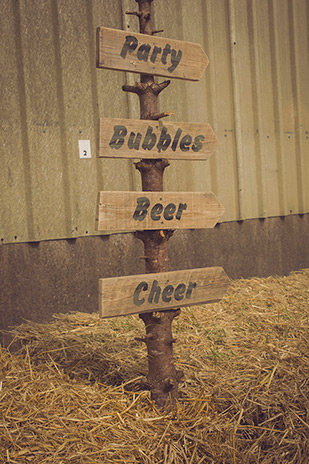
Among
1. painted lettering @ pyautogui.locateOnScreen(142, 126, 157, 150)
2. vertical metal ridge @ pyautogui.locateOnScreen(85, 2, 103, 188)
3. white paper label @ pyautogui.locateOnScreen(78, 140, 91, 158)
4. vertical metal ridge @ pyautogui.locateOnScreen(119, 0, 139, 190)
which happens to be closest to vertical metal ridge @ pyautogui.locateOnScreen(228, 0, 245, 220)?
vertical metal ridge @ pyautogui.locateOnScreen(119, 0, 139, 190)

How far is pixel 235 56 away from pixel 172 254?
2795 millimetres

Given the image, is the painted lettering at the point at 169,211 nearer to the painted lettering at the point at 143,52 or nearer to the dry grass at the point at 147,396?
the painted lettering at the point at 143,52

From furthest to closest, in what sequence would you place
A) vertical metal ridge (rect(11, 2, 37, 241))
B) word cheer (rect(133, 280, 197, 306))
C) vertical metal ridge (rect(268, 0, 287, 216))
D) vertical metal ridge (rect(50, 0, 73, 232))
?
vertical metal ridge (rect(268, 0, 287, 216)), vertical metal ridge (rect(50, 0, 73, 232)), vertical metal ridge (rect(11, 2, 37, 241)), word cheer (rect(133, 280, 197, 306))

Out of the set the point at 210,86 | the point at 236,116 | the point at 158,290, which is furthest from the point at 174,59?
the point at 236,116

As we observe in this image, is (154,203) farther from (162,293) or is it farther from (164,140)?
(162,293)

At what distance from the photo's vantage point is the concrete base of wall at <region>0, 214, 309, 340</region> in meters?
4.57

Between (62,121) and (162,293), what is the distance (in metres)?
2.54

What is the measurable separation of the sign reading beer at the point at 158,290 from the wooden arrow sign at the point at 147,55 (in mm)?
1262

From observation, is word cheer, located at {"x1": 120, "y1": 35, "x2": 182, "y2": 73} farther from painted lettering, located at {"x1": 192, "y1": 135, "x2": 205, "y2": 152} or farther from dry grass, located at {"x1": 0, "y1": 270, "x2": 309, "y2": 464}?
dry grass, located at {"x1": 0, "y1": 270, "x2": 309, "y2": 464}

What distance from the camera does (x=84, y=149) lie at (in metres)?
5.00

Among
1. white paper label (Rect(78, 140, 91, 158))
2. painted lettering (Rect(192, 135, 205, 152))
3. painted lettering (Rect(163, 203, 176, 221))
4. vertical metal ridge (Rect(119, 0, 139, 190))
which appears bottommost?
painted lettering (Rect(163, 203, 176, 221))

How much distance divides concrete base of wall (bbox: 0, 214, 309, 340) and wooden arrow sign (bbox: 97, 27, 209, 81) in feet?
7.55

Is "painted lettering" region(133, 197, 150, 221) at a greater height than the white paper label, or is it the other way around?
the white paper label

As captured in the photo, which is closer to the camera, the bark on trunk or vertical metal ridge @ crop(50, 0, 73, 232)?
the bark on trunk
